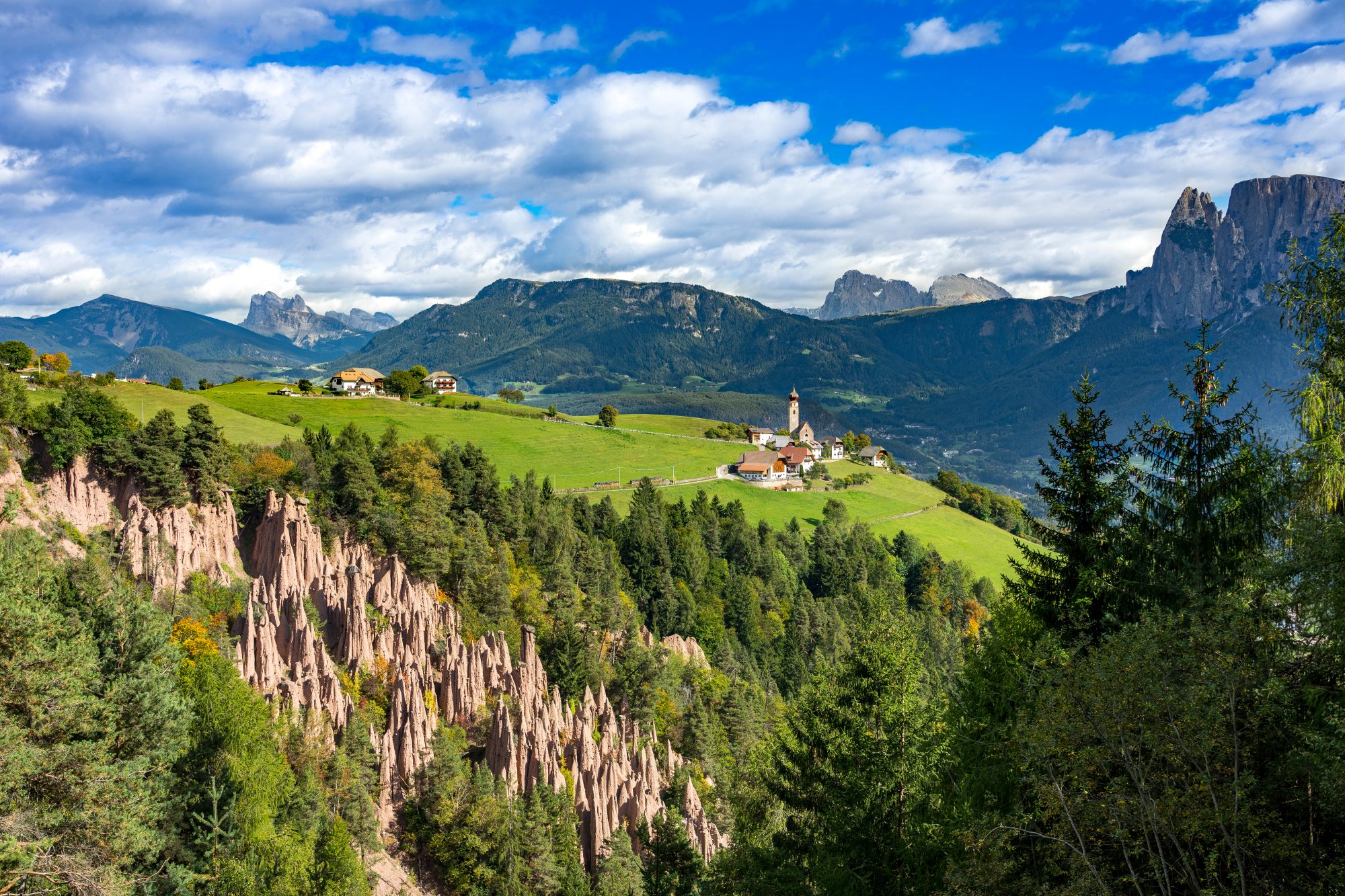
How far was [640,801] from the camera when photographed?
48.5 m

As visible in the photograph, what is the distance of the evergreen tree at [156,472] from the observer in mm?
46844

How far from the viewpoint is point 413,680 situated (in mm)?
45844

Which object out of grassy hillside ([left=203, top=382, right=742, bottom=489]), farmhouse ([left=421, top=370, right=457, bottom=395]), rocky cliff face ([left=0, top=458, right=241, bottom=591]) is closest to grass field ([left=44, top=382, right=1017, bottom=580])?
grassy hillside ([left=203, top=382, right=742, bottom=489])

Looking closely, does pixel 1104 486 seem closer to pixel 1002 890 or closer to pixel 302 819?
pixel 1002 890

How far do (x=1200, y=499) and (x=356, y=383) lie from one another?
525ft

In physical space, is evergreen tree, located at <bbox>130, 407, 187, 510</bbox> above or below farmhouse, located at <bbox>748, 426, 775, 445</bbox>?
above

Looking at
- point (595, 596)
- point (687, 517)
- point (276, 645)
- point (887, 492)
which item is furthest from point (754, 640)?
point (887, 492)

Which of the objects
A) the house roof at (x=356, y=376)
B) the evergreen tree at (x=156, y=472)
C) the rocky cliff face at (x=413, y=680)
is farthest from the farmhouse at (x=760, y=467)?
the evergreen tree at (x=156, y=472)

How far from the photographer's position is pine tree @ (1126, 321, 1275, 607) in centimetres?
1844

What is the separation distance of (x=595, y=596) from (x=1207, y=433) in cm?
5787

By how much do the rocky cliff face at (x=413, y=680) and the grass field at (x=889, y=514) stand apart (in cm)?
5663

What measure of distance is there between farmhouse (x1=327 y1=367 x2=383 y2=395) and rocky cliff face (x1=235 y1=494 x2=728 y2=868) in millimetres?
109001

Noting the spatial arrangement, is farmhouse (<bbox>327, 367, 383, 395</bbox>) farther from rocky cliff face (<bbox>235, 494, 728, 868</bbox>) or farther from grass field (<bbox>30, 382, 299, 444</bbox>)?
rocky cliff face (<bbox>235, 494, 728, 868</bbox>)

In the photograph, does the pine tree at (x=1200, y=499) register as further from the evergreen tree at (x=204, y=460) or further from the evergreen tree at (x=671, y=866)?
the evergreen tree at (x=204, y=460)
